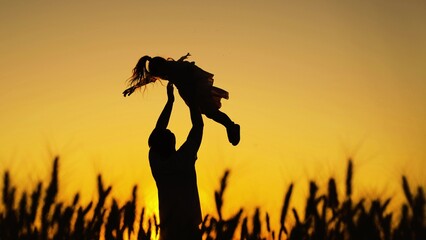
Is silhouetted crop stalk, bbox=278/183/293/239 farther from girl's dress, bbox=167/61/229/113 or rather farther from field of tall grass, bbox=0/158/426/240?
girl's dress, bbox=167/61/229/113

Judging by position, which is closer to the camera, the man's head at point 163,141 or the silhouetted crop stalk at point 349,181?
the silhouetted crop stalk at point 349,181

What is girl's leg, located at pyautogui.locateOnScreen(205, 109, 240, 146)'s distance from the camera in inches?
299

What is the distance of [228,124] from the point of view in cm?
768

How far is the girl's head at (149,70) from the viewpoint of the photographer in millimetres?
7398

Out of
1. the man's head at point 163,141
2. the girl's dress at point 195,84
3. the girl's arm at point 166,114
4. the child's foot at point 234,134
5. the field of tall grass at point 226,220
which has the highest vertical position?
the girl's dress at point 195,84

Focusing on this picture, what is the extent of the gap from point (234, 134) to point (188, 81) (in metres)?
0.84

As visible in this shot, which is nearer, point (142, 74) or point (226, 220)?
point (226, 220)

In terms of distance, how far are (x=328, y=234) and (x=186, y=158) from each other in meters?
2.50

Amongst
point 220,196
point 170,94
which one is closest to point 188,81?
point 170,94

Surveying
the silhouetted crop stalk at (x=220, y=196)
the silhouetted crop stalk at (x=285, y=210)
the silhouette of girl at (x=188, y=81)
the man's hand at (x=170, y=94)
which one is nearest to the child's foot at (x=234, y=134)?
the silhouette of girl at (x=188, y=81)

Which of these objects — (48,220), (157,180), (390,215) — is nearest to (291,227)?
(390,215)

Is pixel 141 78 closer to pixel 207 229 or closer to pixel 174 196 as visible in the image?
pixel 174 196

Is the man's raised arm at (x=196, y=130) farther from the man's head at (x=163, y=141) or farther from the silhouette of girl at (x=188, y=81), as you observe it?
the silhouette of girl at (x=188, y=81)

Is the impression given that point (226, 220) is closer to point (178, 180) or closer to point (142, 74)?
point (178, 180)
